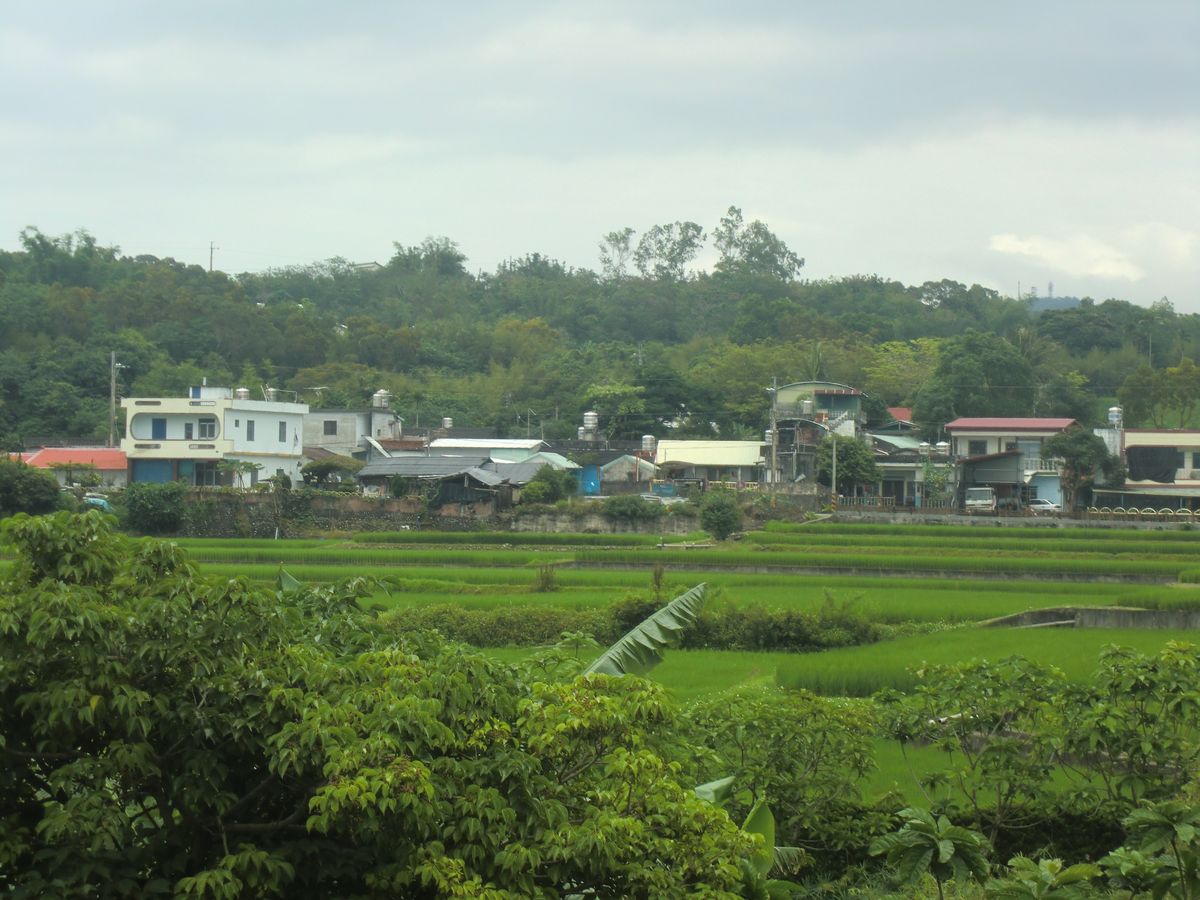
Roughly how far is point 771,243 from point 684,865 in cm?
12543

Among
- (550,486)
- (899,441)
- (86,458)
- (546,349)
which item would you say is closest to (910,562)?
(550,486)

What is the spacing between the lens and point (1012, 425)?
61688 millimetres

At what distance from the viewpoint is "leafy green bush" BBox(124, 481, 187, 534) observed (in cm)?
4572

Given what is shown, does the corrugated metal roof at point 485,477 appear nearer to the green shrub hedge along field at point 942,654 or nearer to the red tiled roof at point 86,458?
the red tiled roof at point 86,458

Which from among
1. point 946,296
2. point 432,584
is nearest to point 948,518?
point 432,584

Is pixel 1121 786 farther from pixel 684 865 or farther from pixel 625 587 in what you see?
pixel 625 587

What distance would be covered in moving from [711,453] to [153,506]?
2699 centimetres

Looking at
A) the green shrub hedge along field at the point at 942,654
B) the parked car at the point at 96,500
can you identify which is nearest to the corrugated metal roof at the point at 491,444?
the parked car at the point at 96,500

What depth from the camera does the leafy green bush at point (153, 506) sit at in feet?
150

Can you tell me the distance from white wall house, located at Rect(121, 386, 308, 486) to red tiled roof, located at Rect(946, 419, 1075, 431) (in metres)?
30.7

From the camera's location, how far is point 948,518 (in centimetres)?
5141

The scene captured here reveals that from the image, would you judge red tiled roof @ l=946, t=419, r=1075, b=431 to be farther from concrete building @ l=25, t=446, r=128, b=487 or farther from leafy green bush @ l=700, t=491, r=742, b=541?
concrete building @ l=25, t=446, r=128, b=487

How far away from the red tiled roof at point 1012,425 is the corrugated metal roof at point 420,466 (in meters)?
22.5

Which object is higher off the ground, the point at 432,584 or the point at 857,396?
the point at 857,396
